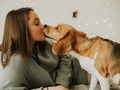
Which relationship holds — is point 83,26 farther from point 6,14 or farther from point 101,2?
point 6,14

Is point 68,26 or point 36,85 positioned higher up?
point 68,26

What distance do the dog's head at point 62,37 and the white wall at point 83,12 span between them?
3.5 inches

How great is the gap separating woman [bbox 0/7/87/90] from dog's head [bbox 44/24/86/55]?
0.14 ft

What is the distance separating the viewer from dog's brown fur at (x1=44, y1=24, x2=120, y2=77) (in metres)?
1.41

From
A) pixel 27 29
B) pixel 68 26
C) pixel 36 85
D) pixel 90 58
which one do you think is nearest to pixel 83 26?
pixel 68 26

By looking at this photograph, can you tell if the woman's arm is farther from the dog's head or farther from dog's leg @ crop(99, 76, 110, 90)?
dog's leg @ crop(99, 76, 110, 90)

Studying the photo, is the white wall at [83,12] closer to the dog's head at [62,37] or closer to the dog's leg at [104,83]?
the dog's head at [62,37]

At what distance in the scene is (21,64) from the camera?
140cm

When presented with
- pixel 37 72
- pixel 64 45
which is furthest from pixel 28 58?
pixel 64 45

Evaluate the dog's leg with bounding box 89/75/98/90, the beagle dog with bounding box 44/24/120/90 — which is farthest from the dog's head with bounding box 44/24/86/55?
the dog's leg with bounding box 89/75/98/90

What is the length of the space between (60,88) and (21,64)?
0.82 ft

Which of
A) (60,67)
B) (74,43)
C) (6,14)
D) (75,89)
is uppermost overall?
(6,14)

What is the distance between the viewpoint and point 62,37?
4.66 ft

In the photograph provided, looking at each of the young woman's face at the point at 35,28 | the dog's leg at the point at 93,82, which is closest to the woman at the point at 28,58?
the young woman's face at the point at 35,28
